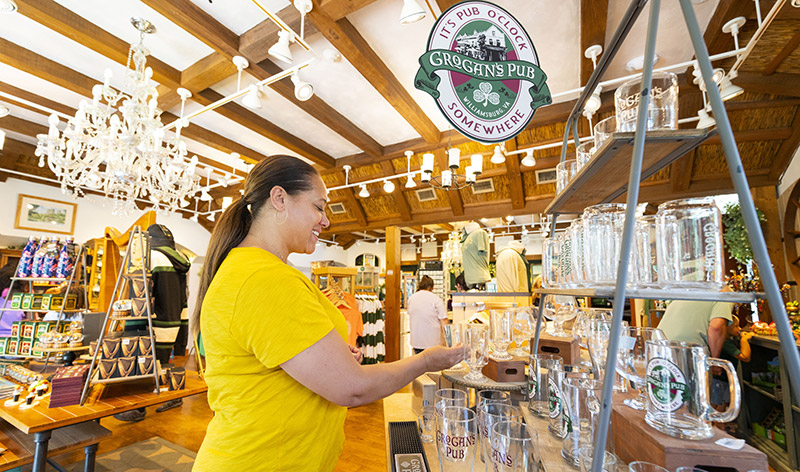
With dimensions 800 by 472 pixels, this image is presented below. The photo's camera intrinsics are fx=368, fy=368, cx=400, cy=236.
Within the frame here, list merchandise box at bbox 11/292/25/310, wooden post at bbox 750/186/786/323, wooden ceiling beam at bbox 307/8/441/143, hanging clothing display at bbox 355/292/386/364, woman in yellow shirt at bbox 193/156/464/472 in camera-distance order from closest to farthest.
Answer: woman in yellow shirt at bbox 193/156/464/472
wooden ceiling beam at bbox 307/8/441/143
merchandise box at bbox 11/292/25/310
wooden post at bbox 750/186/786/323
hanging clothing display at bbox 355/292/386/364

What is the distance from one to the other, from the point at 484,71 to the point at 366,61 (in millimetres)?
2419

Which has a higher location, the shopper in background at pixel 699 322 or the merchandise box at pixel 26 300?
the merchandise box at pixel 26 300

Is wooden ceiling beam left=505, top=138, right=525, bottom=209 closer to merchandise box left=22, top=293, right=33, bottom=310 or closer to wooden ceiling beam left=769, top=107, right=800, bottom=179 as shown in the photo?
wooden ceiling beam left=769, top=107, right=800, bottom=179

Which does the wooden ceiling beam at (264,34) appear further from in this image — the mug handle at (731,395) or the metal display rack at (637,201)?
the mug handle at (731,395)

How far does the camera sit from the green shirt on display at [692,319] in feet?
10.3

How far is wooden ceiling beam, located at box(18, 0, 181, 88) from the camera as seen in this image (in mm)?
2996

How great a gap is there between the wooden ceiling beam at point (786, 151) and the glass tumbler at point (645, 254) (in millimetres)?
5827

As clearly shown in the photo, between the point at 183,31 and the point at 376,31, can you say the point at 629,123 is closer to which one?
the point at 376,31

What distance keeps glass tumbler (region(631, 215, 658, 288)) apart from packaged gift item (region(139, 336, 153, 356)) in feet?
9.87

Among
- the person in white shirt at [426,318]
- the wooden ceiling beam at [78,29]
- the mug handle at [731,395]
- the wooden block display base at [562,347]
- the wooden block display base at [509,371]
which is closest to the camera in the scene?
the mug handle at [731,395]

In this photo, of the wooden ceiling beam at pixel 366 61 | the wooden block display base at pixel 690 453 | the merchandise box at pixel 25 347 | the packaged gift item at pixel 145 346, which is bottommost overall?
the merchandise box at pixel 25 347

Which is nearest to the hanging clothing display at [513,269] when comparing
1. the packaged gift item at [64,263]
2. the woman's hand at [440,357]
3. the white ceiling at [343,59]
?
the white ceiling at [343,59]

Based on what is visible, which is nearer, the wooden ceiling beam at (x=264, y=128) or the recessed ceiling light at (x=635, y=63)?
the recessed ceiling light at (x=635, y=63)

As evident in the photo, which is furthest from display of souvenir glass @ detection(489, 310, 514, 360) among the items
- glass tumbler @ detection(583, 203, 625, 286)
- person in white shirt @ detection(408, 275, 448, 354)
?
person in white shirt @ detection(408, 275, 448, 354)
